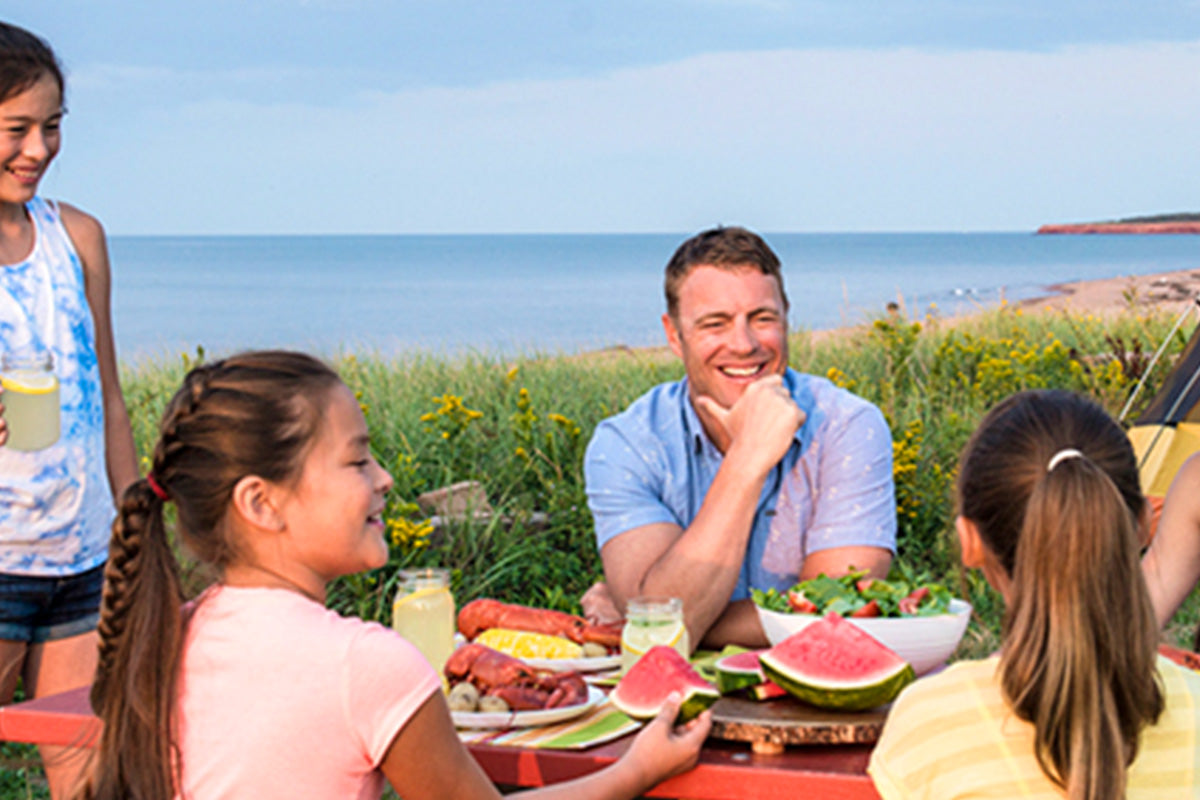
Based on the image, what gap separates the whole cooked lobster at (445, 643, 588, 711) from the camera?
2.37 m

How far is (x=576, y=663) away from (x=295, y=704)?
0.92m

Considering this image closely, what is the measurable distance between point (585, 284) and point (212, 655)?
79.0 m

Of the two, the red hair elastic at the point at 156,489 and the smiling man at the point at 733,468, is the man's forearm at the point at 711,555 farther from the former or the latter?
the red hair elastic at the point at 156,489

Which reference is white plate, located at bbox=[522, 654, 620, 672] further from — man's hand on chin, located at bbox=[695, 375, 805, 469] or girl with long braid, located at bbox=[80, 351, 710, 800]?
man's hand on chin, located at bbox=[695, 375, 805, 469]

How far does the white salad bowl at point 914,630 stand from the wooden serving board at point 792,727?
189 mm

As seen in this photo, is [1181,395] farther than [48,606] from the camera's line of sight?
Yes

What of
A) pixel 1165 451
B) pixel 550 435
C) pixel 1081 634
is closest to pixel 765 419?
pixel 1081 634

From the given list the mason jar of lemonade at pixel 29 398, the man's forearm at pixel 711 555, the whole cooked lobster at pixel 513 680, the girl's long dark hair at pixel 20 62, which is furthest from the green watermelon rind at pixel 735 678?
the girl's long dark hair at pixel 20 62

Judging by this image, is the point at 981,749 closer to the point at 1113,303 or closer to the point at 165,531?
the point at 165,531

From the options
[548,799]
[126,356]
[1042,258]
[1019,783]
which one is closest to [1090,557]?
[1019,783]

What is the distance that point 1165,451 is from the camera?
6.43 meters

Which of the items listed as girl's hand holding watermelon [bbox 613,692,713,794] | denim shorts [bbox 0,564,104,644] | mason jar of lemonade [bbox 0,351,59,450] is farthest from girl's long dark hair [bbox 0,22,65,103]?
girl's hand holding watermelon [bbox 613,692,713,794]

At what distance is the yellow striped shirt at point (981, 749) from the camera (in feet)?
6.20

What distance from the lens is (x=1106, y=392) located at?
789cm
